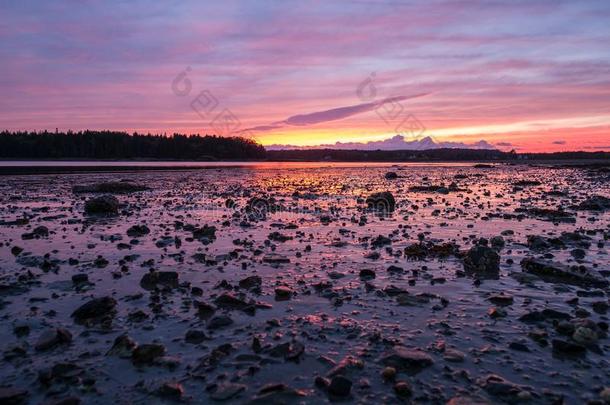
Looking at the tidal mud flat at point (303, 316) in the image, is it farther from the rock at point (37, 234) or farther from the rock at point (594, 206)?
the rock at point (594, 206)

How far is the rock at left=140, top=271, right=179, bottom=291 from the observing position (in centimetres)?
1098

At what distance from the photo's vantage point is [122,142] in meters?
180

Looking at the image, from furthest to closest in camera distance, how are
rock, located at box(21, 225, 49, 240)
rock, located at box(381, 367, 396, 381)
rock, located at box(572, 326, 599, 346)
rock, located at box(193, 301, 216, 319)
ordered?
rock, located at box(21, 225, 49, 240), rock, located at box(193, 301, 216, 319), rock, located at box(572, 326, 599, 346), rock, located at box(381, 367, 396, 381)

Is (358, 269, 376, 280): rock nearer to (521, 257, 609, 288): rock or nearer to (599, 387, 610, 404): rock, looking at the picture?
(521, 257, 609, 288): rock

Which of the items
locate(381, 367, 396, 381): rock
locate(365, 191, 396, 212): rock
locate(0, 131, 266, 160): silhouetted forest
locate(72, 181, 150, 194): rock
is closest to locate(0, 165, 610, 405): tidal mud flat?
locate(381, 367, 396, 381): rock

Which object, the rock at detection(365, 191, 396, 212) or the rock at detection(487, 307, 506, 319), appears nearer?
the rock at detection(487, 307, 506, 319)

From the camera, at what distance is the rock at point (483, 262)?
486 inches

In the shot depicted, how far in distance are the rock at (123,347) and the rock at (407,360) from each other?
4120 mm

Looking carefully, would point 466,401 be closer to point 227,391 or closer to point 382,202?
point 227,391

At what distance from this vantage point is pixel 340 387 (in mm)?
5980

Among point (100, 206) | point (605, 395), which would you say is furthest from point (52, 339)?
point (100, 206)

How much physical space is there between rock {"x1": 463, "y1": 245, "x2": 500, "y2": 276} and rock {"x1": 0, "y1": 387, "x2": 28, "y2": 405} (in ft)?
34.7

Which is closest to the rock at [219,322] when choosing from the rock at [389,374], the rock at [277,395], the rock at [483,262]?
the rock at [277,395]

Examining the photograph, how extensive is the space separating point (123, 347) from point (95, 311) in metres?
2.16
